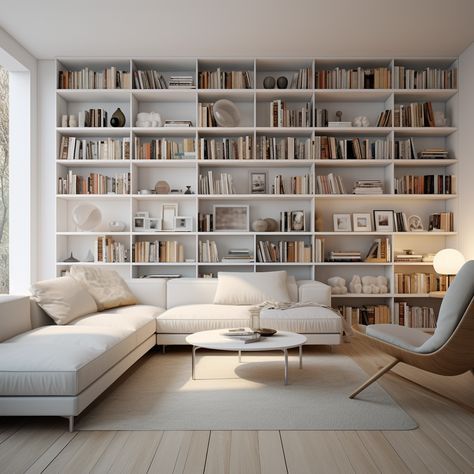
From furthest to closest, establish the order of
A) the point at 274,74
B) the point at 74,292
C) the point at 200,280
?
1. the point at 274,74
2. the point at 200,280
3. the point at 74,292

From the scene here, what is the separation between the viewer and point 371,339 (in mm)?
3584

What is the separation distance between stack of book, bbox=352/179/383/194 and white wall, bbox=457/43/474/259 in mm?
873

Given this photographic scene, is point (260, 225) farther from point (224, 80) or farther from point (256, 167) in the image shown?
point (224, 80)

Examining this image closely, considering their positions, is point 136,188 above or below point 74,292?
above

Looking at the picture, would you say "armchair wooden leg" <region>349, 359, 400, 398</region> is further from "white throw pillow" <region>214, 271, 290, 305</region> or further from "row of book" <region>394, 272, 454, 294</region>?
"row of book" <region>394, 272, 454, 294</region>

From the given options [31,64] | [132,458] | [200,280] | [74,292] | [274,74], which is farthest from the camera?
[274,74]

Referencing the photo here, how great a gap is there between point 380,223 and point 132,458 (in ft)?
14.8

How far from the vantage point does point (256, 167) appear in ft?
21.2

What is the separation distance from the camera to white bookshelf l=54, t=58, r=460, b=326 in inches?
241

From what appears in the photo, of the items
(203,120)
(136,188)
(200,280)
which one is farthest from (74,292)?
(203,120)

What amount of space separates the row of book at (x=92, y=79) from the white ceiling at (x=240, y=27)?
8.6 inches

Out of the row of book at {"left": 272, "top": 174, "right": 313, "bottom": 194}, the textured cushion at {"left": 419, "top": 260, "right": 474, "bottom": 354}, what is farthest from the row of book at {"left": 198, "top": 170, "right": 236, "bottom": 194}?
the textured cushion at {"left": 419, "top": 260, "right": 474, "bottom": 354}

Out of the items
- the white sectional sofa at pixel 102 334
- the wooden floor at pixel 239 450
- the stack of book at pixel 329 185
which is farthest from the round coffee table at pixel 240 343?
the stack of book at pixel 329 185

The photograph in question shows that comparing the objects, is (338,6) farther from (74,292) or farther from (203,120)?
(74,292)
